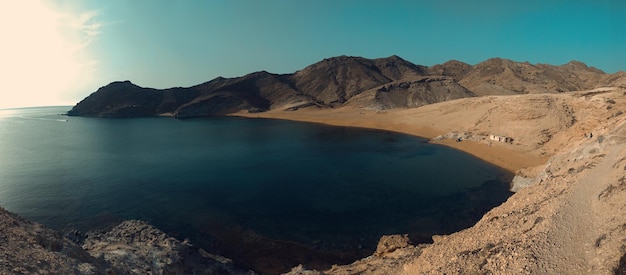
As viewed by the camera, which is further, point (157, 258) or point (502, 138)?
point (502, 138)

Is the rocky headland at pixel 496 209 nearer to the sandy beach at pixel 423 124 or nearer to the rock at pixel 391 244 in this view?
the rock at pixel 391 244

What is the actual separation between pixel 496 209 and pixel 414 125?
70.5 meters

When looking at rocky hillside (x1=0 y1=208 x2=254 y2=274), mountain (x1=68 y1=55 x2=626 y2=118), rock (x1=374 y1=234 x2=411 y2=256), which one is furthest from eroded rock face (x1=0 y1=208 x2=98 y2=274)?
mountain (x1=68 y1=55 x2=626 y2=118)

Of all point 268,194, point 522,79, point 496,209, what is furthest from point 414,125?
point 522,79

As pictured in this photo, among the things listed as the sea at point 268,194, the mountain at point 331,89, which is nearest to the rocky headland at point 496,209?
the mountain at point 331,89

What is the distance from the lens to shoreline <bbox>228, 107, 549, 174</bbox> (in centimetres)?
4295

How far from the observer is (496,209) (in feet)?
46.7

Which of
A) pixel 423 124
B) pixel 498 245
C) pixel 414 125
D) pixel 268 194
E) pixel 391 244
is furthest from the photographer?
pixel 414 125

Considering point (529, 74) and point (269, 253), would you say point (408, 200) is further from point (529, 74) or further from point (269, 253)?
point (529, 74)

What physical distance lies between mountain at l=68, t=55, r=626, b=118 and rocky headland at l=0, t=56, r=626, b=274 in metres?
1.91

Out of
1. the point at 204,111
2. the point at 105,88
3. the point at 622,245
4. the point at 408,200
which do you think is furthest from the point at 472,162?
the point at 105,88

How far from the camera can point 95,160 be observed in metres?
52.2

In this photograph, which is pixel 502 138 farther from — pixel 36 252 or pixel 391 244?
pixel 36 252

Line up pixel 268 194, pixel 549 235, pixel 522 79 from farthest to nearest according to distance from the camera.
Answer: pixel 522 79 < pixel 268 194 < pixel 549 235
